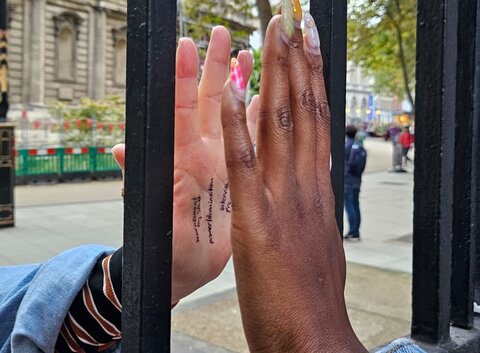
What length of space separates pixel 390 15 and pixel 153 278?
1687 centimetres

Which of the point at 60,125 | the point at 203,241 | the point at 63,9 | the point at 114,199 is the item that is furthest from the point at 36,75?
the point at 203,241

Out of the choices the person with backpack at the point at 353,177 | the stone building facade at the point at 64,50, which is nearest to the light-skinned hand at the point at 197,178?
the person with backpack at the point at 353,177

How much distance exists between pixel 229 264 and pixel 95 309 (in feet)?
19.8

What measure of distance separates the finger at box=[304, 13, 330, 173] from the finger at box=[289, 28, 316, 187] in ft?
0.04

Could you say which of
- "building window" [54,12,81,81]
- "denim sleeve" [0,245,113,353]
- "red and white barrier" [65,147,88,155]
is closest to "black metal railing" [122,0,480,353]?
"denim sleeve" [0,245,113,353]

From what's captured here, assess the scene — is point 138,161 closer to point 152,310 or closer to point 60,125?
point 152,310

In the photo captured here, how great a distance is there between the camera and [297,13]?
834 millimetres

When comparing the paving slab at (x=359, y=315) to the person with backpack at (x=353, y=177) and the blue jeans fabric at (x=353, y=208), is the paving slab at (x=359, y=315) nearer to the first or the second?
the blue jeans fabric at (x=353, y=208)

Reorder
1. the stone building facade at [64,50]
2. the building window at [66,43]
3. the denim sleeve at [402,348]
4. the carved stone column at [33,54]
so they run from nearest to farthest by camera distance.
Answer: the denim sleeve at [402,348]
the stone building facade at [64,50]
the carved stone column at [33,54]
the building window at [66,43]

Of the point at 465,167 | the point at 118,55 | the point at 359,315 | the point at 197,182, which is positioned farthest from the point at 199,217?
the point at 118,55

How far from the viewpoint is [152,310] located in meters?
0.82

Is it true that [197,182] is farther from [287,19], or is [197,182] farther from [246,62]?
[287,19]

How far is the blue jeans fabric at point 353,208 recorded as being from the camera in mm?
8617

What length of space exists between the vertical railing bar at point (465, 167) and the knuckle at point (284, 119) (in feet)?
2.53
